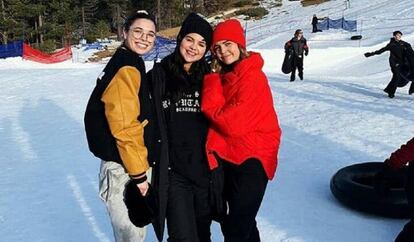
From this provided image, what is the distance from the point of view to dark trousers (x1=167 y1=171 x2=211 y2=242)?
2.68 m

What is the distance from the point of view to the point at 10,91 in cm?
1347

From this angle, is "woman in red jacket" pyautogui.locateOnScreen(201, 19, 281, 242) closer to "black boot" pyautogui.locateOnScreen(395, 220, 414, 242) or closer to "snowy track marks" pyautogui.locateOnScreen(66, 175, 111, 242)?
"black boot" pyautogui.locateOnScreen(395, 220, 414, 242)

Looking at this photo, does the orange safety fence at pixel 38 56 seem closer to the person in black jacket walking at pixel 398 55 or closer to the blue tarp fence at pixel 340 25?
the blue tarp fence at pixel 340 25

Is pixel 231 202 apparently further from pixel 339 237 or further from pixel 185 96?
pixel 339 237

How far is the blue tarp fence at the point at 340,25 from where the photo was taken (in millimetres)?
28516

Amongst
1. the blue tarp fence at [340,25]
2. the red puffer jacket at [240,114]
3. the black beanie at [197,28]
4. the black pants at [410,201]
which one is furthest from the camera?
the blue tarp fence at [340,25]

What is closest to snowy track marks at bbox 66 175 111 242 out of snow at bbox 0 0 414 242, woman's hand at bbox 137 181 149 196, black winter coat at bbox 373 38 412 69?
Answer: snow at bbox 0 0 414 242

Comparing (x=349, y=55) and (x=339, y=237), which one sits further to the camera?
(x=349, y=55)

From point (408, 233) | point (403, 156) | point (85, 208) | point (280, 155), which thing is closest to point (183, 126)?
point (403, 156)

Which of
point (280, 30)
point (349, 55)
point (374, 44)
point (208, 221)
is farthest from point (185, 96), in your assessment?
point (280, 30)

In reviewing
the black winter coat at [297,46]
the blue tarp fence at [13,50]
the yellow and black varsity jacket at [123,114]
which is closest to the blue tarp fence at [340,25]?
the black winter coat at [297,46]

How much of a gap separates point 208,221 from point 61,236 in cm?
183

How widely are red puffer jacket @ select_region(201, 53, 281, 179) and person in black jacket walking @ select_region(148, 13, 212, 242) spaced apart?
8 centimetres

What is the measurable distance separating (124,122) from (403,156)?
1.82 metres
